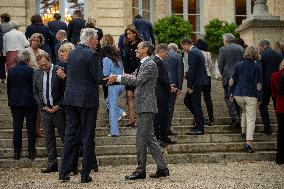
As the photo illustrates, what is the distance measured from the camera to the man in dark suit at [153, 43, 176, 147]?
34.8ft

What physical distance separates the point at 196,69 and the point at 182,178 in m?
3.63

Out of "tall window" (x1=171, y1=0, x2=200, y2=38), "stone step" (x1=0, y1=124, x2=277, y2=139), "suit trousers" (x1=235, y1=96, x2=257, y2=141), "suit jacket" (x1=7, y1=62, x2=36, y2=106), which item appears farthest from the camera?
"tall window" (x1=171, y1=0, x2=200, y2=38)

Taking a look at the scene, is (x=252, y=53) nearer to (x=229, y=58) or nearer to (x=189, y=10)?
(x=229, y=58)

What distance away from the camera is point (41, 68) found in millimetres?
9781

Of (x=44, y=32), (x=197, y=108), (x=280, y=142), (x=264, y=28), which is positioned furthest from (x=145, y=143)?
(x=264, y=28)

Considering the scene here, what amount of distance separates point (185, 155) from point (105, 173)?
1.86 m

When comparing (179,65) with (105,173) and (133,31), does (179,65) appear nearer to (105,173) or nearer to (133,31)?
(133,31)

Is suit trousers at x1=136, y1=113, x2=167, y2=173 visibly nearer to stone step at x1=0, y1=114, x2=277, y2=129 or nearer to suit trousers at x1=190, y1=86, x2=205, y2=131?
suit trousers at x1=190, y1=86, x2=205, y2=131

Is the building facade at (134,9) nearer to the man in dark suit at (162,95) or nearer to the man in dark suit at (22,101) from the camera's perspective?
the man in dark suit at (22,101)

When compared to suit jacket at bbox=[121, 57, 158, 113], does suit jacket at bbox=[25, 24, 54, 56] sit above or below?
above

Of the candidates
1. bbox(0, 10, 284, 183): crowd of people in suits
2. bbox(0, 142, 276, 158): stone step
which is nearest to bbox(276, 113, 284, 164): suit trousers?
bbox(0, 10, 284, 183): crowd of people in suits

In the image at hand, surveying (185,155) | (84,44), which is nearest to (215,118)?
(185,155)

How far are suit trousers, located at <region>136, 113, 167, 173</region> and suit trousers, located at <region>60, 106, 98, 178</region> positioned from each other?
27.0 inches

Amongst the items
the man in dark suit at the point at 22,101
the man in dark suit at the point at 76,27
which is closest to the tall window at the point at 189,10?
the man in dark suit at the point at 76,27
